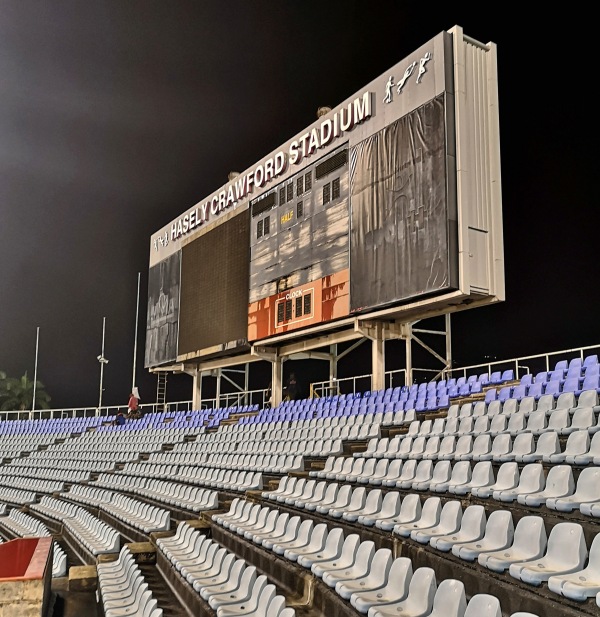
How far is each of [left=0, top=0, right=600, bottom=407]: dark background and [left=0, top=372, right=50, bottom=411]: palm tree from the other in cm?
58

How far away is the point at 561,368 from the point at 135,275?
61.3ft

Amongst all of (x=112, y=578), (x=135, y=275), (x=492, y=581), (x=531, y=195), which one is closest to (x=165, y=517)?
(x=112, y=578)

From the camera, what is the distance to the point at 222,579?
14.9 ft

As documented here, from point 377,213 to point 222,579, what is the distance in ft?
22.7

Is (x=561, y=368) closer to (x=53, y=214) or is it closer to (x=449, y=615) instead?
(x=449, y=615)

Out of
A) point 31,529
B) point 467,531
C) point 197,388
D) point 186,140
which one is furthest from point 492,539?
point 186,140

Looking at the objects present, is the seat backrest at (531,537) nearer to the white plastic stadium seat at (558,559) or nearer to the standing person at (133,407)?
the white plastic stadium seat at (558,559)

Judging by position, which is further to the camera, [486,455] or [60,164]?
[60,164]

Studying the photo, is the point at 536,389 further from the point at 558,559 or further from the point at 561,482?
the point at 558,559

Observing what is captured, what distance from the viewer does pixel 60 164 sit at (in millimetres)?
23500

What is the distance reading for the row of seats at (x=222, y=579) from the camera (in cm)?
363

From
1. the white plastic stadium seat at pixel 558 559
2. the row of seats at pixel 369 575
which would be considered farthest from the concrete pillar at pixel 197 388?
the white plastic stadium seat at pixel 558 559

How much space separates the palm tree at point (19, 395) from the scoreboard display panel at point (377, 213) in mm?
11197

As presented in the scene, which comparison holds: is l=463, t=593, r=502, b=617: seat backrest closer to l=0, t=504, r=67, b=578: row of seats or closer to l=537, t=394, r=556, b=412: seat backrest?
l=537, t=394, r=556, b=412: seat backrest
